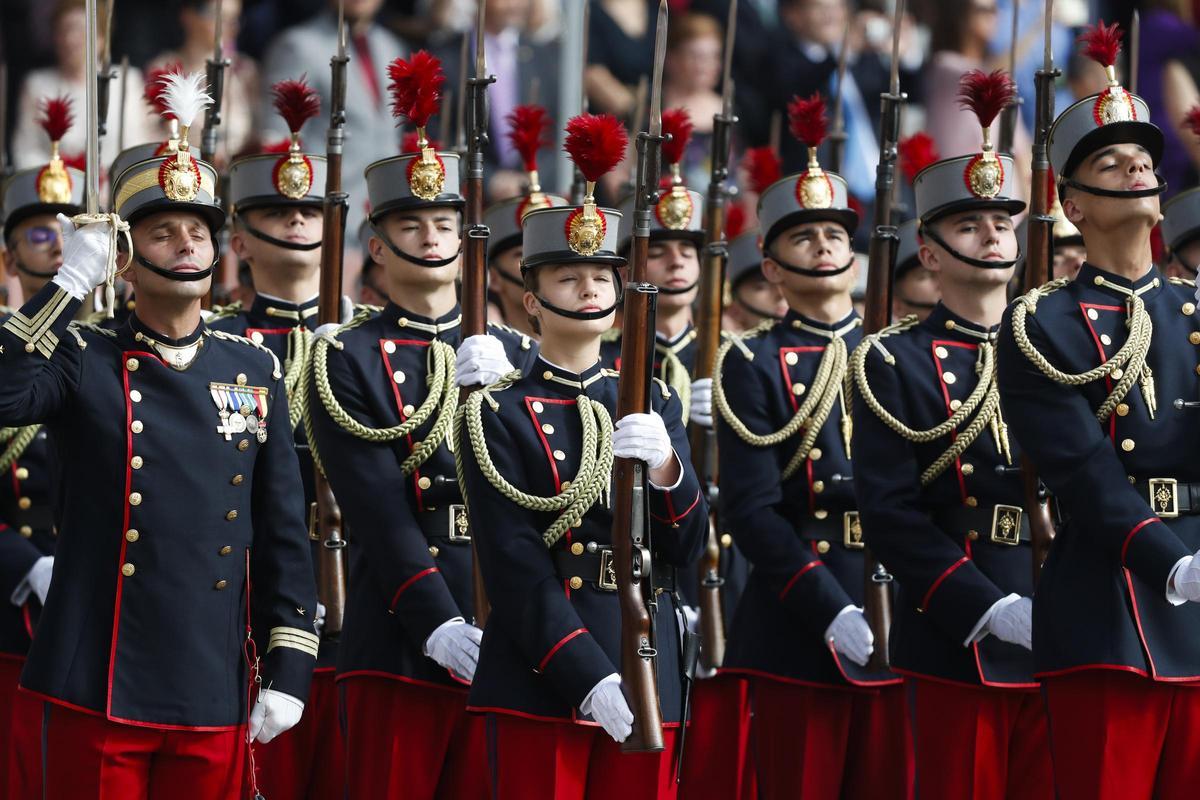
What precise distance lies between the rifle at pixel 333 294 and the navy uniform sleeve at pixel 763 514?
54.6 inches

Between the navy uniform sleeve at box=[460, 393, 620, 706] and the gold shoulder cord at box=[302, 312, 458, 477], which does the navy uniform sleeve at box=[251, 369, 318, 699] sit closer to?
the navy uniform sleeve at box=[460, 393, 620, 706]

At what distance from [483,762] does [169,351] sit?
189cm

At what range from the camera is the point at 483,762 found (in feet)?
21.7

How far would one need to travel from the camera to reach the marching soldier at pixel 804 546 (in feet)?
23.0

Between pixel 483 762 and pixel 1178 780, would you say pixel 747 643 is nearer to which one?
pixel 483 762

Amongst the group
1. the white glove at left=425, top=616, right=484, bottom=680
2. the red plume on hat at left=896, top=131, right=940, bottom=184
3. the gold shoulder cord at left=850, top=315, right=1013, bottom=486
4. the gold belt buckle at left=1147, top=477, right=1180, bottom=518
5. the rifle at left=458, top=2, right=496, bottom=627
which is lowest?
the white glove at left=425, top=616, right=484, bottom=680

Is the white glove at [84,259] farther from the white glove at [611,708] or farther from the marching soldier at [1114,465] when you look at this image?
the marching soldier at [1114,465]

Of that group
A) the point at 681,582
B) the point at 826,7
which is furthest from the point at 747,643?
the point at 826,7

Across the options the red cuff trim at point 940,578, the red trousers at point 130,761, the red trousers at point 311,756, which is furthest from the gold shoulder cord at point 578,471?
the red trousers at point 311,756

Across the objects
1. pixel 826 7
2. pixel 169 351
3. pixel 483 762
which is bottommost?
pixel 483 762

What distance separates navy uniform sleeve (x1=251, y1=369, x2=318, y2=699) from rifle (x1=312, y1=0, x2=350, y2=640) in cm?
132

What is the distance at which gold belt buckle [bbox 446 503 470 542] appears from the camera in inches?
265

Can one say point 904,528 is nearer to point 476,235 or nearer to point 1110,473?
point 1110,473

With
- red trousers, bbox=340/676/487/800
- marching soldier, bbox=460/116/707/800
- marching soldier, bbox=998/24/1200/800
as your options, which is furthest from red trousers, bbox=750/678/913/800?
marching soldier, bbox=460/116/707/800
